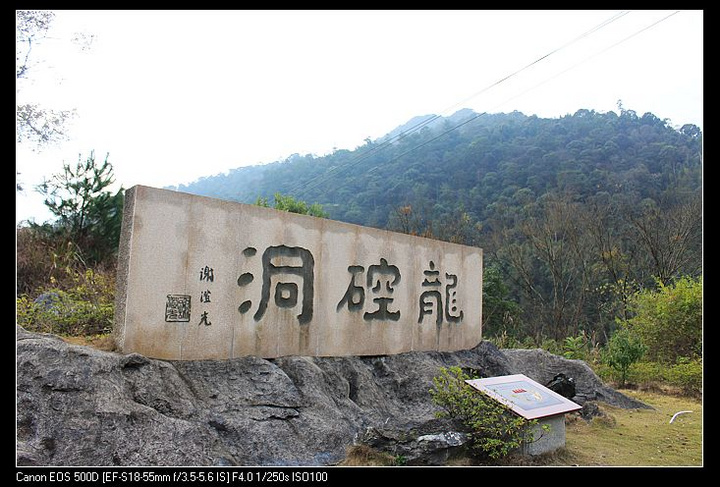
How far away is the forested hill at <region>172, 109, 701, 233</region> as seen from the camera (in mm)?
20797

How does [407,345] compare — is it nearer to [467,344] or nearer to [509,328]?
[467,344]

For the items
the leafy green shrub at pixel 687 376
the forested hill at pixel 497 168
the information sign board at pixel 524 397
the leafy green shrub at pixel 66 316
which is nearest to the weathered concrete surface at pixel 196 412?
the information sign board at pixel 524 397

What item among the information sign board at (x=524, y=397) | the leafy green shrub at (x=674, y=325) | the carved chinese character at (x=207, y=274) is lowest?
the information sign board at (x=524, y=397)

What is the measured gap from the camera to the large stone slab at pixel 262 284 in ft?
12.5

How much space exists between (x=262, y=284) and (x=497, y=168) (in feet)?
73.7

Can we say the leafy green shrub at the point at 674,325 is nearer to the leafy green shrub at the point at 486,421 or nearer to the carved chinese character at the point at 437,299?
the carved chinese character at the point at 437,299

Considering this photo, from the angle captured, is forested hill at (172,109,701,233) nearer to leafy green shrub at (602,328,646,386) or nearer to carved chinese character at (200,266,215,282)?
leafy green shrub at (602,328,646,386)

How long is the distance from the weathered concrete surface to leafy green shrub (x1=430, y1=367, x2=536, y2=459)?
18 centimetres

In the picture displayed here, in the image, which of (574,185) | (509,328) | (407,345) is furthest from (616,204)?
(407,345)

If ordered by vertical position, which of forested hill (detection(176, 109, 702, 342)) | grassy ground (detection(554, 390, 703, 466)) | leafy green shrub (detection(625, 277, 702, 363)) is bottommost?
grassy ground (detection(554, 390, 703, 466))

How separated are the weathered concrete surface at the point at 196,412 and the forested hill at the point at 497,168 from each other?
1739cm

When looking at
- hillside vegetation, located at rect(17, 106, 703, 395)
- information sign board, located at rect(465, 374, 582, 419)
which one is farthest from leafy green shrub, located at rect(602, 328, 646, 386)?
information sign board, located at rect(465, 374, 582, 419)

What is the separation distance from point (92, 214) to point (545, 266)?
14.6 meters

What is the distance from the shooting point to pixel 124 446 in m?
3.02
